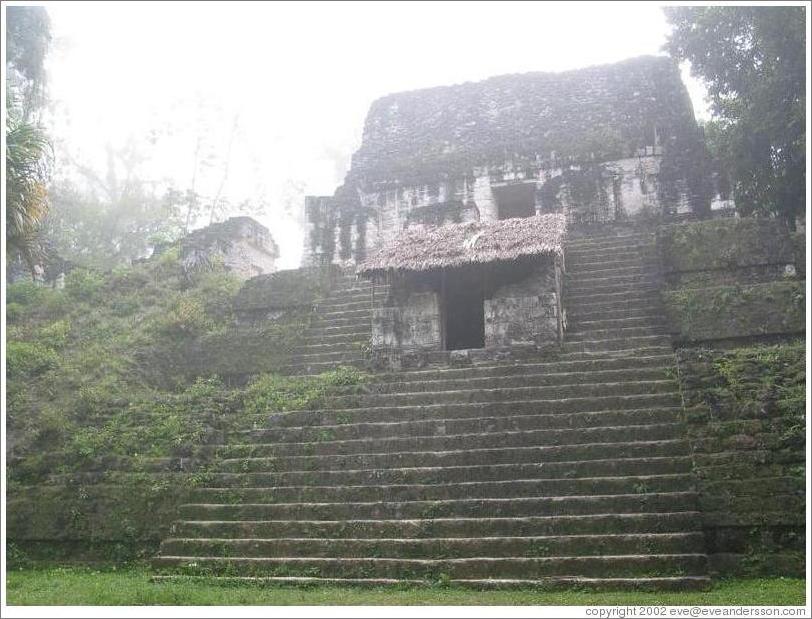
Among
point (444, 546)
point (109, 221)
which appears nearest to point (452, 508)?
point (444, 546)

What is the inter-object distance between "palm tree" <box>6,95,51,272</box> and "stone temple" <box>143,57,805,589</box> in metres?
3.30

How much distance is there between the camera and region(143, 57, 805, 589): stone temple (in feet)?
22.4

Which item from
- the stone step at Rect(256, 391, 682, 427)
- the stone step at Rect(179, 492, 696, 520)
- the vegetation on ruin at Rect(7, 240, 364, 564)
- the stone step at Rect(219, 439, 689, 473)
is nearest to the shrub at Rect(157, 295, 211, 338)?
the vegetation on ruin at Rect(7, 240, 364, 564)

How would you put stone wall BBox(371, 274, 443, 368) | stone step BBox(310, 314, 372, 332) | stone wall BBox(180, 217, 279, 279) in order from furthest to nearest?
stone wall BBox(180, 217, 279, 279) → stone step BBox(310, 314, 372, 332) → stone wall BBox(371, 274, 443, 368)

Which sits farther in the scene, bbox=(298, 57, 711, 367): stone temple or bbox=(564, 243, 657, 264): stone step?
bbox=(298, 57, 711, 367): stone temple

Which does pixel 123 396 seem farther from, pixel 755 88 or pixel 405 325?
pixel 755 88

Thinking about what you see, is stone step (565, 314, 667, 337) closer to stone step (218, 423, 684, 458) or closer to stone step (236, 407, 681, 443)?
stone step (236, 407, 681, 443)

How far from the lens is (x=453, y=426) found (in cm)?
870

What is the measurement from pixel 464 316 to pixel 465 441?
4.16 meters

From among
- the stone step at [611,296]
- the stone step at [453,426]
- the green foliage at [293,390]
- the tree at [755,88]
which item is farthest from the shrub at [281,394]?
the tree at [755,88]

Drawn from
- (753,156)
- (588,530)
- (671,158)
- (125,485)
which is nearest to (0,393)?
(125,485)

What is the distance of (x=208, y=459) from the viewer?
8.84m

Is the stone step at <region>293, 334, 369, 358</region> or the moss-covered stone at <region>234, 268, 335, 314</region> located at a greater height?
the moss-covered stone at <region>234, 268, 335, 314</region>

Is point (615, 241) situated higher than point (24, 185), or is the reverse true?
point (24, 185)
